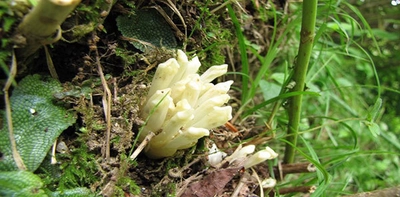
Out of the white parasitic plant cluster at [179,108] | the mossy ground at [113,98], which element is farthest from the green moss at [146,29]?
the white parasitic plant cluster at [179,108]

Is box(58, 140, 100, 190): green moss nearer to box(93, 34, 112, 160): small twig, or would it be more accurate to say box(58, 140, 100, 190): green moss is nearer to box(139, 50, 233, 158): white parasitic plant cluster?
box(93, 34, 112, 160): small twig

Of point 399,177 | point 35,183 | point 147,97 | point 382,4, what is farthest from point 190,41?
point 382,4

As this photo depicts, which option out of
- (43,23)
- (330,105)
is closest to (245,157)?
(43,23)

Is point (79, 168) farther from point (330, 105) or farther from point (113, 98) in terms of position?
point (330, 105)

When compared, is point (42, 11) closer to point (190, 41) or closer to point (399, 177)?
point (190, 41)

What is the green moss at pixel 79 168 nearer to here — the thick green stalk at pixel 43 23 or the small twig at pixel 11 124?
the small twig at pixel 11 124

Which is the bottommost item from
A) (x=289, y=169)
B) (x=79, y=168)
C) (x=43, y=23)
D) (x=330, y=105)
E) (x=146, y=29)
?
(x=330, y=105)

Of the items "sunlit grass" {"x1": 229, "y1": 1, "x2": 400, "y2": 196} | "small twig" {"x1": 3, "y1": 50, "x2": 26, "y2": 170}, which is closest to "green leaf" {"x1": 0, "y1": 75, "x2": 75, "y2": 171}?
"small twig" {"x1": 3, "y1": 50, "x2": 26, "y2": 170}
